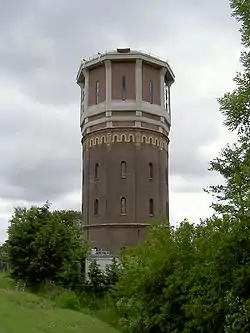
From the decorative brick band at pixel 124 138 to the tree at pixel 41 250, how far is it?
1326 centimetres

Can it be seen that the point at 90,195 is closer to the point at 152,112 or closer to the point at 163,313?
the point at 152,112

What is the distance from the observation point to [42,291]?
30922 mm

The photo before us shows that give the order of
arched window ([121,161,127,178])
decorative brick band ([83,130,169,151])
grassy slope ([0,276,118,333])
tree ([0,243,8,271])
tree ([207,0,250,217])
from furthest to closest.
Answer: decorative brick band ([83,130,169,151]) → arched window ([121,161,127,178]) → tree ([0,243,8,271]) → grassy slope ([0,276,118,333]) → tree ([207,0,250,217])

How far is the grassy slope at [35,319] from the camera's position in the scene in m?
16.4

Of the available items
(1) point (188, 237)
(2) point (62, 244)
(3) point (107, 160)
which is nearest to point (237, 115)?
(1) point (188, 237)

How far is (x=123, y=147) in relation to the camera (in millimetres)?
44500

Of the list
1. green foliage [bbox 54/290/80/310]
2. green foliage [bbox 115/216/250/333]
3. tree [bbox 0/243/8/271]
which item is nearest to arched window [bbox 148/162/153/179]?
tree [bbox 0/243/8/271]

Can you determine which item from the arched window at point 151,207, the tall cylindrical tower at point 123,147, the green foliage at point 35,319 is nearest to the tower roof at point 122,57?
the tall cylindrical tower at point 123,147

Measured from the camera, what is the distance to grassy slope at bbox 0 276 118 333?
1636 centimetres

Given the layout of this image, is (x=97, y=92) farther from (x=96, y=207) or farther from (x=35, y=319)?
(x=35, y=319)

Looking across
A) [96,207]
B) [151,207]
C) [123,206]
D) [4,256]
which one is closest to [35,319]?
[4,256]

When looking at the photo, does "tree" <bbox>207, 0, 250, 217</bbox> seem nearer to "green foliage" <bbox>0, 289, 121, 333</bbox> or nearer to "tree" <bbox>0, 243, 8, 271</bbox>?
"green foliage" <bbox>0, 289, 121, 333</bbox>

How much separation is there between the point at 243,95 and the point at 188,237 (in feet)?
21.9

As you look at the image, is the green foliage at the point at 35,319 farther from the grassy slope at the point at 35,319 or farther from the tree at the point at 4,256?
the tree at the point at 4,256
